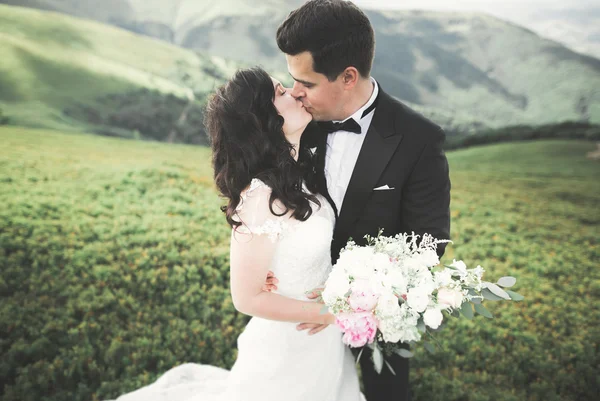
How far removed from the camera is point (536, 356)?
4.31 metres

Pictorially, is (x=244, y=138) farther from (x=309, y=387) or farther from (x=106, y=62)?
(x=106, y=62)

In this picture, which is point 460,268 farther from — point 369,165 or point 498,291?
point 369,165

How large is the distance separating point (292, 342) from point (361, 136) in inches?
55.2

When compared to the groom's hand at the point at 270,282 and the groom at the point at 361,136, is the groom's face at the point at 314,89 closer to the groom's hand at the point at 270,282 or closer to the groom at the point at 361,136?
the groom at the point at 361,136

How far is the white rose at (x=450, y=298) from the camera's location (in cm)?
183

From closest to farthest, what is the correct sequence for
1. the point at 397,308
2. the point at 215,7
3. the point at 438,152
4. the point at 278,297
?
1. the point at 397,308
2. the point at 278,297
3. the point at 438,152
4. the point at 215,7

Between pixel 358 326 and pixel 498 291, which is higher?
pixel 498 291

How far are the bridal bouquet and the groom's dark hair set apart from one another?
120 centimetres

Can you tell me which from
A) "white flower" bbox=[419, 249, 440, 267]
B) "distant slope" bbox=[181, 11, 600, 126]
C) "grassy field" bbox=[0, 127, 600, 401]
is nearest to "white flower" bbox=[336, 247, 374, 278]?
"white flower" bbox=[419, 249, 440, 267]

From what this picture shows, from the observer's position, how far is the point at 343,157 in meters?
2.71

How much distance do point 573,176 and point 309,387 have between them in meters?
11.8

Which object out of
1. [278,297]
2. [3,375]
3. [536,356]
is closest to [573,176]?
[536,356]

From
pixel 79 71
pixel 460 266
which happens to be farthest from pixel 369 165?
pixel 79 71

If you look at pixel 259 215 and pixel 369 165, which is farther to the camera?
pixel 369 165
